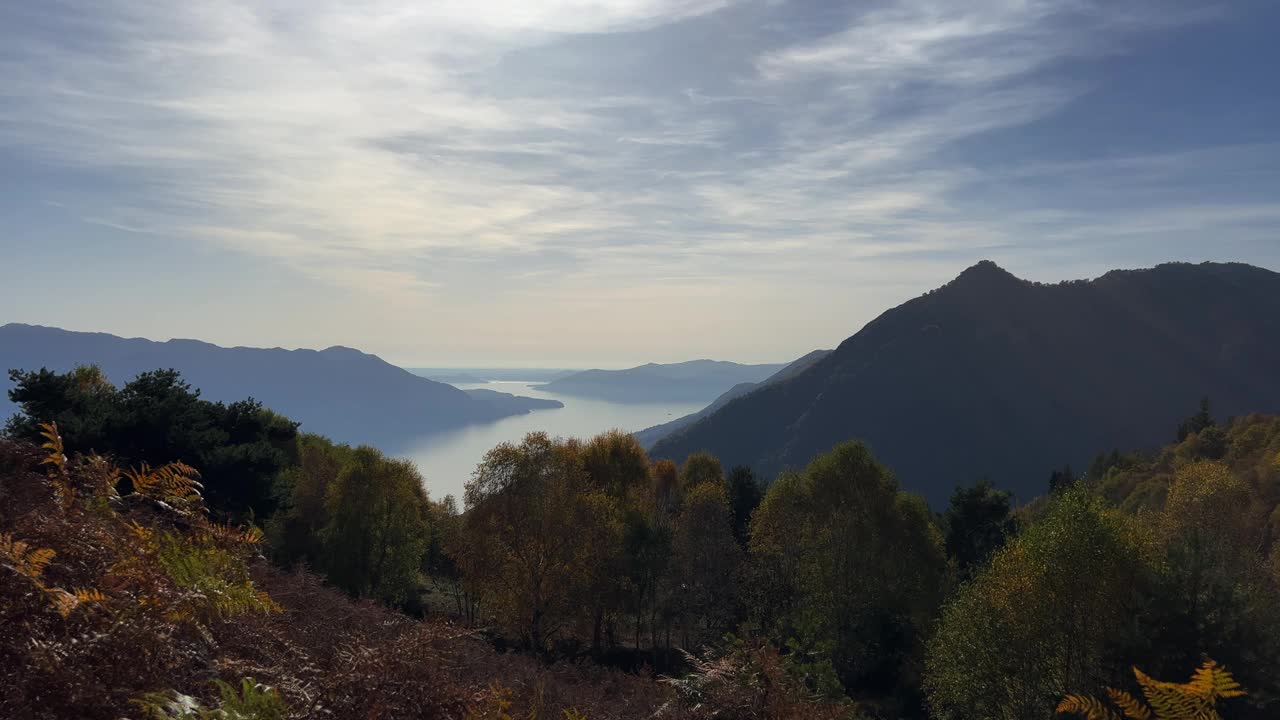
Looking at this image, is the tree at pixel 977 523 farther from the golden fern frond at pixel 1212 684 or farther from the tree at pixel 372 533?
the golden fern frond at pixel 1212 684

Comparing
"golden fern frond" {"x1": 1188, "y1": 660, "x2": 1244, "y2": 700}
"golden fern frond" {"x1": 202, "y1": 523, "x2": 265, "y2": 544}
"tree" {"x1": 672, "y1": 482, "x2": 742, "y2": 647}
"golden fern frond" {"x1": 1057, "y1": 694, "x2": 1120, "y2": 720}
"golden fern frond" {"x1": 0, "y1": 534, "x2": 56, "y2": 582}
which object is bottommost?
"tree" {"x1": 672, "y1": 482, "x2": 742, "y2": 647}

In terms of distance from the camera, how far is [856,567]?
34.5 metres

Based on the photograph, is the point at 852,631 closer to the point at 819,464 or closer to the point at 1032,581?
the point at 819,464

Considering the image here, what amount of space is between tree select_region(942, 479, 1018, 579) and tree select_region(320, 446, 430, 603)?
108ft

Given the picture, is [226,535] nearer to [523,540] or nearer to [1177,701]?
[1177,701]

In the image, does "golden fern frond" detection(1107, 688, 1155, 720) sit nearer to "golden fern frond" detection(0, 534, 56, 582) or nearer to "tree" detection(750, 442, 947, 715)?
"golden fern frond" detection(0, 534, 56, 582)

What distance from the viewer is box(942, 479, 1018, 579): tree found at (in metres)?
44.7

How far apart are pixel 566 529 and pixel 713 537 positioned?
29.1ft

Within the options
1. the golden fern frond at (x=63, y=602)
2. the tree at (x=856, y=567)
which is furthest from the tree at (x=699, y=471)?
the golden fern frond at (x=63, y=602)

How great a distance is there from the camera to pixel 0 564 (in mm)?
3561

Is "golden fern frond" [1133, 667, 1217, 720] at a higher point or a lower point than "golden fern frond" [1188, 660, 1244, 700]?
lower

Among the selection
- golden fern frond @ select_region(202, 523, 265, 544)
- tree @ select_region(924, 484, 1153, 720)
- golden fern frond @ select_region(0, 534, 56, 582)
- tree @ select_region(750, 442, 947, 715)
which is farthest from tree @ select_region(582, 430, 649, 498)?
golden fern frond @ select_region(0, 534, 56, 582)

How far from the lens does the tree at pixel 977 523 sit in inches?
1759

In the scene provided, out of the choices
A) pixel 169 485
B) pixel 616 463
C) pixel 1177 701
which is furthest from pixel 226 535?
pixel 616 463
